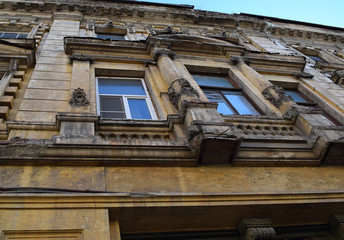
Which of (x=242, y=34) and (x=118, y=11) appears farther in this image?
(x=242, y=34)

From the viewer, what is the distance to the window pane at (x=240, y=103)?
9955 millimetres

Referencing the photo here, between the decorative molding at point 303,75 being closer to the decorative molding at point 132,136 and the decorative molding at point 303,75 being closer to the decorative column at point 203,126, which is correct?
the decorative column at point 203,126

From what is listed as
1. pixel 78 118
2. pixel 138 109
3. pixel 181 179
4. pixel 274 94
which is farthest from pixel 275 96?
pixel 78 118

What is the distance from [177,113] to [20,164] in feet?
12.8

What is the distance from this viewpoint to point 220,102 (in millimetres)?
10227

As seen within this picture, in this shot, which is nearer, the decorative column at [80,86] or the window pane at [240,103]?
the decorative column at [80,86]

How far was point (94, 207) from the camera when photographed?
4.96m

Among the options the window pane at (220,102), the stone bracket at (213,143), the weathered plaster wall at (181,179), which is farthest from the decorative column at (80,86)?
the window pane at (220,102)

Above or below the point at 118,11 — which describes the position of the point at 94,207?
below

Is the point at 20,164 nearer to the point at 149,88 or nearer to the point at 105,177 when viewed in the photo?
the point at 105,177

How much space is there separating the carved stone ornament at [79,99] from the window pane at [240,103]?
4.62m

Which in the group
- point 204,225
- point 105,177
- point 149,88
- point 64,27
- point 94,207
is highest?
point 64,27

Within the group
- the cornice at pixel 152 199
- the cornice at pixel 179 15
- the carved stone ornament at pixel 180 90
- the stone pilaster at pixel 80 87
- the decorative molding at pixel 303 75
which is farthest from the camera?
the cornice at pixel 179 15

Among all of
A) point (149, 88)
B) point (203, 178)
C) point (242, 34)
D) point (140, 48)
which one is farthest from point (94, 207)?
point (242, 34)
